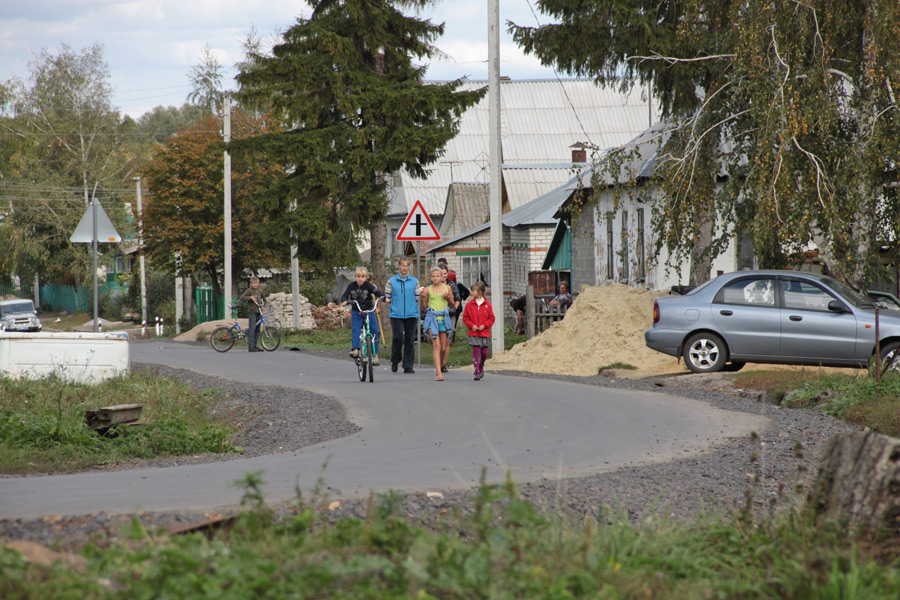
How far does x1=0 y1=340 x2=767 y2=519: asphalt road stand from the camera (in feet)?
22.5

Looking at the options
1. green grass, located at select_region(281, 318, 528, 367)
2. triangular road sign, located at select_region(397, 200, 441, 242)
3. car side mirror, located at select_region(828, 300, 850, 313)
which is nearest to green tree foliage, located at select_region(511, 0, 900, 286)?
car side mirror, located at select_region(828, 300, 850, 313)

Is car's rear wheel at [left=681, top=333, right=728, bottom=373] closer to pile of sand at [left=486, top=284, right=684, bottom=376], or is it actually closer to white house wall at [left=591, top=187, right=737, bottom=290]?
pile of sand at [left=486, top=284, right=684, bottom=376]

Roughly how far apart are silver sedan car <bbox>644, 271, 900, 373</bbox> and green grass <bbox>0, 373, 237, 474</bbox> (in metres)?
7.80

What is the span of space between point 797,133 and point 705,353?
3798mm

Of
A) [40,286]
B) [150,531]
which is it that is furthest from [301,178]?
[40,286]

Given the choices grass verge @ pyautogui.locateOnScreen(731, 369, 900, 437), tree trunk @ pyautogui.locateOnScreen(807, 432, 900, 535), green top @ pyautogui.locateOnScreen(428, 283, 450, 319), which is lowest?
grass verge @ pyautogui.locateOnScreen(731, 369, 900, 437)

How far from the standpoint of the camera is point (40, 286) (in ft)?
269

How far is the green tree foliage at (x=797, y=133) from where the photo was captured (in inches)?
600

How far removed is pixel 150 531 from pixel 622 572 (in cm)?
212

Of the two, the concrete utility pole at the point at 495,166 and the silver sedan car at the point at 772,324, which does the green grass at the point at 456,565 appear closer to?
the silver sedan car at the point at 772,324

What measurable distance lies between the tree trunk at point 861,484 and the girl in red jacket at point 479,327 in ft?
36.8

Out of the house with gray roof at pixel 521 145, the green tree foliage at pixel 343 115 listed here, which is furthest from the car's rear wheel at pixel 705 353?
the house with gray roof at pixel 521 145

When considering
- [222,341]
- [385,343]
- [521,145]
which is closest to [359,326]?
[385,343]

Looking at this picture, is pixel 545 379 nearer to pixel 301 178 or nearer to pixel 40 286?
pixel 301 178
